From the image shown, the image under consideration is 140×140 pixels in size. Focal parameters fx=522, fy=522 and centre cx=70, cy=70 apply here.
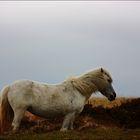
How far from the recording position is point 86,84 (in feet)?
66.4

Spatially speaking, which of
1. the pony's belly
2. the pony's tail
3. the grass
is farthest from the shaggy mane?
the pony's tail

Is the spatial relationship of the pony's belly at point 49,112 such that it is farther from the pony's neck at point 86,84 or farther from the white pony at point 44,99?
the pony's neck at point 86,84

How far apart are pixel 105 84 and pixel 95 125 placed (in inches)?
104

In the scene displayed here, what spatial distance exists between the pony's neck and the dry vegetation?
1472 millimetres

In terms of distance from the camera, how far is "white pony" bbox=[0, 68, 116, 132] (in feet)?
61.7

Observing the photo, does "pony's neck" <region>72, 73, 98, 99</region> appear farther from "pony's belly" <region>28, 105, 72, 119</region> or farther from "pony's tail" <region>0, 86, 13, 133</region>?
"pony's tail" <region>0, 86, 13, 133</region>

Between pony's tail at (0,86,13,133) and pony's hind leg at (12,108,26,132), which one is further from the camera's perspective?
pony's tail at (0,86,13,133)

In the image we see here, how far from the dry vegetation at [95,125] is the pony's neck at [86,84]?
147 cm

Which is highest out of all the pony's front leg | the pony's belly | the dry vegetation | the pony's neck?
the pony's neck

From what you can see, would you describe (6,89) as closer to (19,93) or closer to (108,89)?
(19,93)

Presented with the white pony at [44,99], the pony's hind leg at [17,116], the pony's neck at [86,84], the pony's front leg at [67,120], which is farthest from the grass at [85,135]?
the pony's neck at [86,84]

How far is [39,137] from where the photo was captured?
17.4 meters

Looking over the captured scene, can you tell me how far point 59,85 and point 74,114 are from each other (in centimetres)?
125

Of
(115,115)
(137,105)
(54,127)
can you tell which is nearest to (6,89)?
(54,127)
